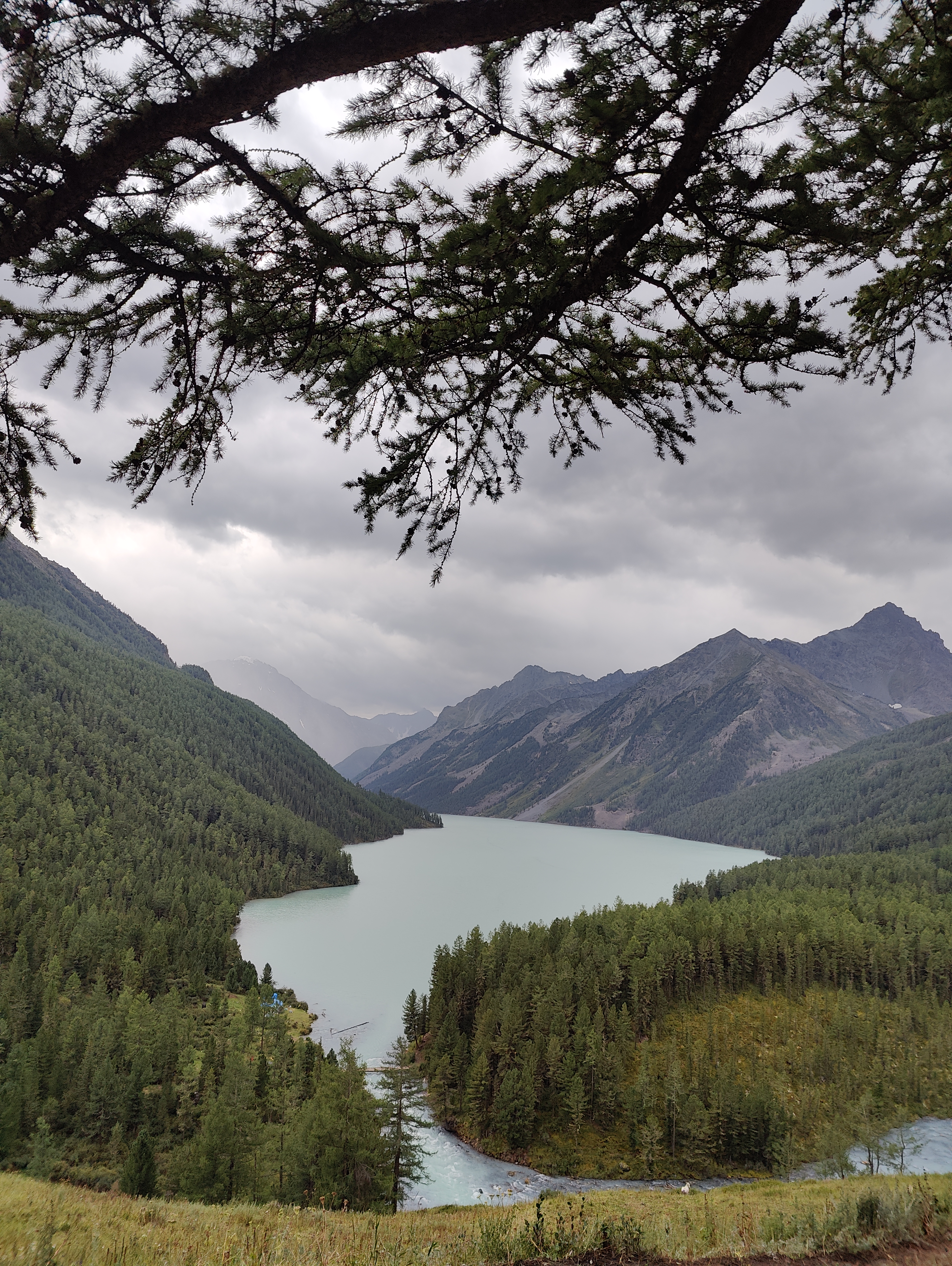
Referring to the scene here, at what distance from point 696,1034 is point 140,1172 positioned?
45.9 m

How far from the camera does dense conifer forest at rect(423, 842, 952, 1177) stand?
143 ft

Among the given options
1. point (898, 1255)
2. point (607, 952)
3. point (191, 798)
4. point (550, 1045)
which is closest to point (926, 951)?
point (607, 952)

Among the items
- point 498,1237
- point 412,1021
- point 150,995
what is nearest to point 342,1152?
point 412,1021

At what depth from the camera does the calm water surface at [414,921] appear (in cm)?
4400

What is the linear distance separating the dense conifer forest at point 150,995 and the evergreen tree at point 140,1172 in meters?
0.11

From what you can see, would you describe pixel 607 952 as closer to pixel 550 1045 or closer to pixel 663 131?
pixel 550 1045

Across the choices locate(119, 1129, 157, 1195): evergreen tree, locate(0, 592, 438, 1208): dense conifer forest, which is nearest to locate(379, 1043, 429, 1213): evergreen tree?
locate(0, 592, 438, 1208): dense conifer forest

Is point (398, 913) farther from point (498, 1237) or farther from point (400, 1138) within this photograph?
point (498, 1237)

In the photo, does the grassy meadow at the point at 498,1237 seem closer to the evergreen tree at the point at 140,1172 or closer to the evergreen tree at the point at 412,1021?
the evergreen tree at the point at 140,1172

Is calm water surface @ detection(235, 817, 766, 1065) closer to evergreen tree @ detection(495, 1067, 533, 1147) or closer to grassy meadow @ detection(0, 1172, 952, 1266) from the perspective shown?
evergreen tree @ detection(495, 1067, 533, 1147)

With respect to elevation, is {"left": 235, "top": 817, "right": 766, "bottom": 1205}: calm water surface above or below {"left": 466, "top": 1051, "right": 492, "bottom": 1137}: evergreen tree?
below

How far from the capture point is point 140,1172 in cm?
3200

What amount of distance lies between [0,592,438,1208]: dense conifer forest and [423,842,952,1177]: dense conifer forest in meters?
12.2

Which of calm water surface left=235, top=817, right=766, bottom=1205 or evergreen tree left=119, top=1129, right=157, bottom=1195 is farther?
calm water surface left=235, top=817, right=766, bottom=1205
